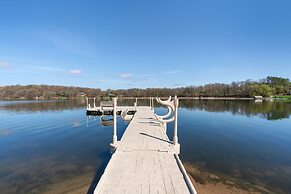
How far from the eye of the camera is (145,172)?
3.73m

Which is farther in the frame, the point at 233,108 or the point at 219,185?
the point at 233,108

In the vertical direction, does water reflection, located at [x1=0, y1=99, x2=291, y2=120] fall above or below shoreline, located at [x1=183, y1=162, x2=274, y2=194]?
above

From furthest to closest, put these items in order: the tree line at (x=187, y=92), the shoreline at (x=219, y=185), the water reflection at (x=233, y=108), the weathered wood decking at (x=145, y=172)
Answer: the tree line at (x=187, y=92), the water reflection at (x=233, y=108), the shoreline at (x=219, y=185), the weathered wood decking at (x=145, y=172)

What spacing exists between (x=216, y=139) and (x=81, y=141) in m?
8.46

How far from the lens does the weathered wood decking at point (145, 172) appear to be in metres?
3.06

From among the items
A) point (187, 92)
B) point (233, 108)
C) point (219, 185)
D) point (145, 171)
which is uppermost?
point (187, 92)

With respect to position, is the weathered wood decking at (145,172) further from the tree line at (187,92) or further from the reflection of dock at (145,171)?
the tree line at (187,92)

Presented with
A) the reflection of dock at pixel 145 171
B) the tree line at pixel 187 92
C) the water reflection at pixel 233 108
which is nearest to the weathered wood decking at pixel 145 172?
the reflection of dock at pixel 145 171

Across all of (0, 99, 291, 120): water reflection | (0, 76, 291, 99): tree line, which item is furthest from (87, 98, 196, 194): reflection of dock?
(0, 76, 291, 99): tree line

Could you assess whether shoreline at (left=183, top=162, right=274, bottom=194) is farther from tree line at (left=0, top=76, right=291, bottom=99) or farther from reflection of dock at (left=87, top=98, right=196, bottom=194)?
tree line at (left=0, top=76, right=291, bottom=99)

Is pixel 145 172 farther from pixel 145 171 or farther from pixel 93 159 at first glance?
pixel 93 159

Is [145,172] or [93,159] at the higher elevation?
[145,172]

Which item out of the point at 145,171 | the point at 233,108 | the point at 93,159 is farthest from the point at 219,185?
the point at 233,108

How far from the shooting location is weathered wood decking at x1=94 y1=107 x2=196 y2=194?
306 centimetres
